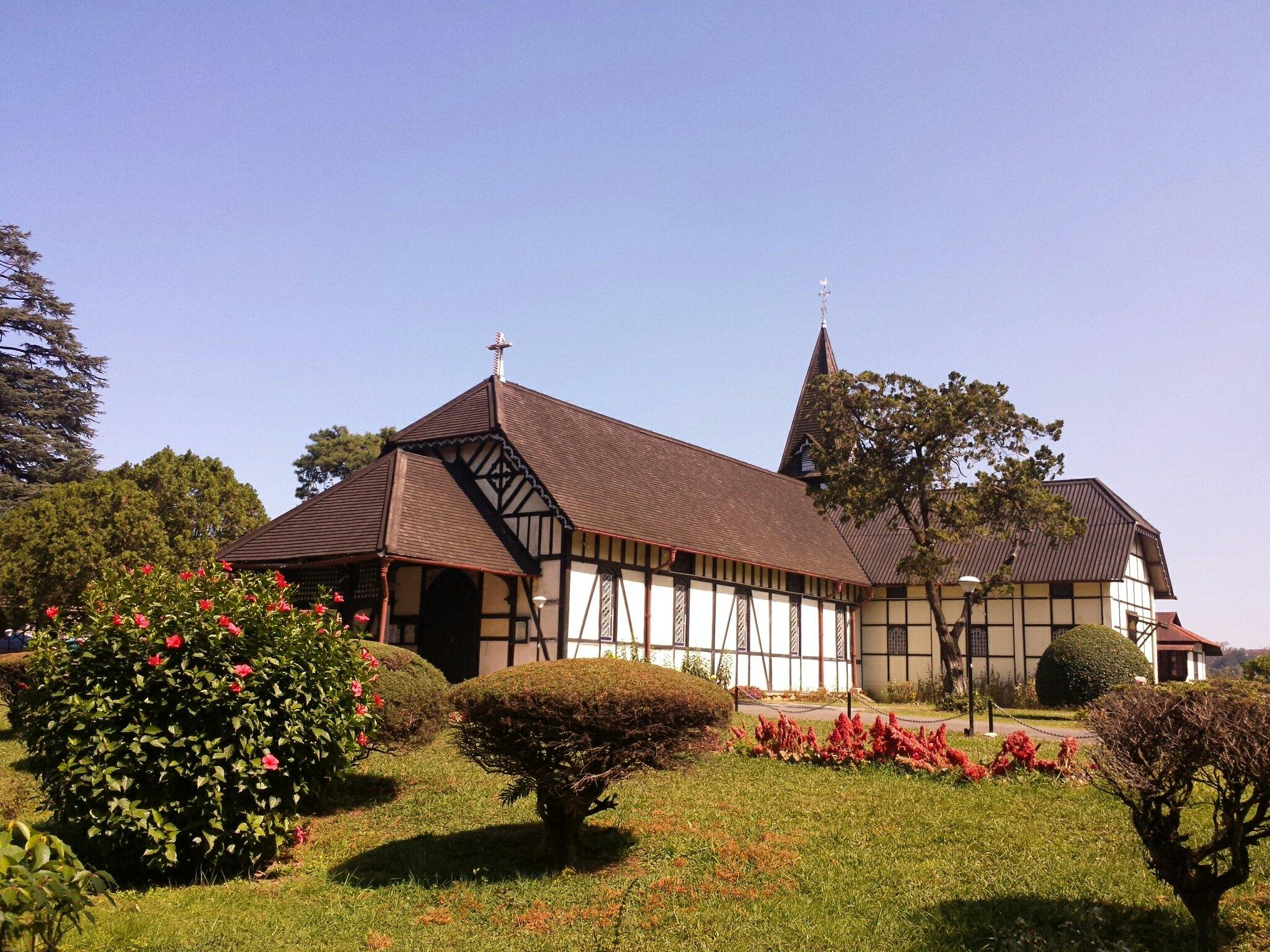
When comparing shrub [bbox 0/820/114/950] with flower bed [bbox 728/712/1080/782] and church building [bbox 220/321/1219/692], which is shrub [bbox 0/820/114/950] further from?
church building [bbox 220/321/1219/692]

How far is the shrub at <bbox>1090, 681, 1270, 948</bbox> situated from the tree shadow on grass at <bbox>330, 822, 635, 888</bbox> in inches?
169

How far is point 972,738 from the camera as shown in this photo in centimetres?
1647

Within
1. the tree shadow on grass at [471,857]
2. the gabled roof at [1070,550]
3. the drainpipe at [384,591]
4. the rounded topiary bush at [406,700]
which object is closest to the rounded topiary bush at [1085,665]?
the gabled roof at [1070,550]

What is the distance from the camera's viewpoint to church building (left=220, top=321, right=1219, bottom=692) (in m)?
22.7

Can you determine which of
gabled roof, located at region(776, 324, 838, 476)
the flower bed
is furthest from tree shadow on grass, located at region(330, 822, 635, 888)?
gabled roof, located at region(776, 324, 838, 476)

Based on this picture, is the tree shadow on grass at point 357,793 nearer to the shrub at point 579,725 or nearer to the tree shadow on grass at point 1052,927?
the shrub at point 579,725

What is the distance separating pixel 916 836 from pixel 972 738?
724 centimetres

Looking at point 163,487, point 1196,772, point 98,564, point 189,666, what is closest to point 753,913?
point 1196,772

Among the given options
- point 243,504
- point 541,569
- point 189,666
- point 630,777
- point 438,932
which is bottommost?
point 438,932

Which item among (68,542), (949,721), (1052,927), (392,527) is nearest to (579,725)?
(1052,927)

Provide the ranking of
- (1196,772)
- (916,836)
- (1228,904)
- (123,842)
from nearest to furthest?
(1196,772) → (1228,904) → (123,842) → (916,836)

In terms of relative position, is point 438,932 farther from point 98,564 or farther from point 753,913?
point 98,564

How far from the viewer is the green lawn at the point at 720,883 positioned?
746 cm

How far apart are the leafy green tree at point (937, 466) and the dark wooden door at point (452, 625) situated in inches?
427
